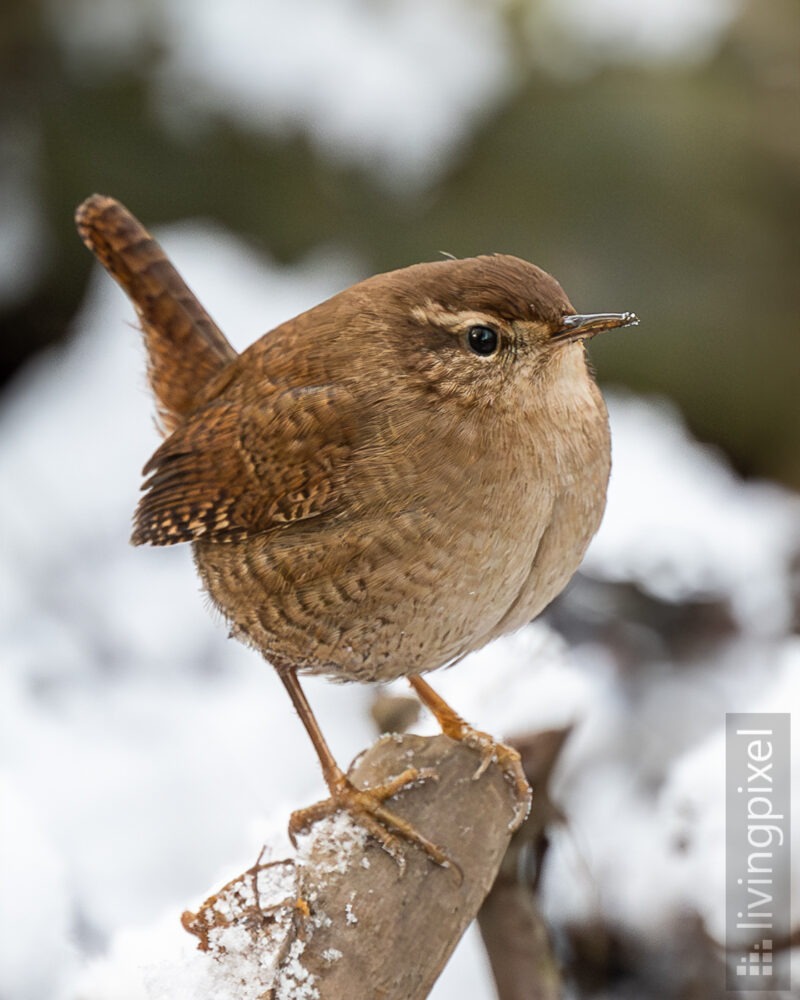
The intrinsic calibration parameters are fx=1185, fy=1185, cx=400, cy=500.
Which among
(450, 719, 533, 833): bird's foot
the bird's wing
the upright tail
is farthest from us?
the upright tail

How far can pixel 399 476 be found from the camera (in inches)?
72.6

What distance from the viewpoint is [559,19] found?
16.2 feet

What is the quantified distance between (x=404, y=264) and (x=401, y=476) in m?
2.82

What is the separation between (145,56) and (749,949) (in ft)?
12.4

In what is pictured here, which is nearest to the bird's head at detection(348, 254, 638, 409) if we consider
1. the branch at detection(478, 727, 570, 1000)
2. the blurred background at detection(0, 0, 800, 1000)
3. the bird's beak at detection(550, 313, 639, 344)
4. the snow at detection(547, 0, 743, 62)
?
the bird's beak at detection(550, 313, 639, 344)

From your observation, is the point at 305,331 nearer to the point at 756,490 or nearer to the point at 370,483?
the point at 370,483

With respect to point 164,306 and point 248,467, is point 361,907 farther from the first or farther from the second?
point 164,306

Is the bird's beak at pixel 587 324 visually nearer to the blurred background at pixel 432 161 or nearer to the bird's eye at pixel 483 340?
the bird's eye at pixel 483 340

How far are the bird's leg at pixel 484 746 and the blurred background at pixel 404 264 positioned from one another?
24.7 inches

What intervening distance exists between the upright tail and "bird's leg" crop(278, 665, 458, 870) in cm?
64

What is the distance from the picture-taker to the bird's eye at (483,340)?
5.85ft

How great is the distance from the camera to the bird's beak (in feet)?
5.53

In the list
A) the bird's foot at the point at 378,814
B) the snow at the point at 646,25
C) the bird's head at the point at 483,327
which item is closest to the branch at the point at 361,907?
the bird's foot at the point at 378,814

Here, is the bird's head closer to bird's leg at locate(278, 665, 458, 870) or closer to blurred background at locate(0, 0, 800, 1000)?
bird's leg at locate(278, 665, 458, 870)
